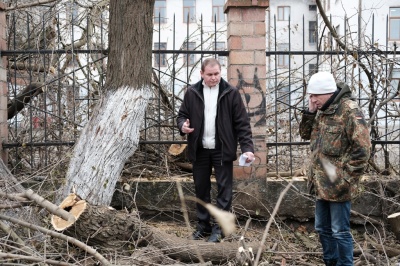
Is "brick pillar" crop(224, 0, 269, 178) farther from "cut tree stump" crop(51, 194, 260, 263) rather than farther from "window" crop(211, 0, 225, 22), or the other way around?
"window" crop(211, 0, 225, 22)

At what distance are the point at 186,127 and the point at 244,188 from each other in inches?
53.8

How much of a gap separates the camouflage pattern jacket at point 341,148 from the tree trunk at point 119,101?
70.1 inches

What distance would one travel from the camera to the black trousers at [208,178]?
5.42 meters

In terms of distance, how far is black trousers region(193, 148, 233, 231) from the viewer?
542 centimetres

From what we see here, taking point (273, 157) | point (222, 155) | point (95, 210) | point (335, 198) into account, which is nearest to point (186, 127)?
point (222, 155)

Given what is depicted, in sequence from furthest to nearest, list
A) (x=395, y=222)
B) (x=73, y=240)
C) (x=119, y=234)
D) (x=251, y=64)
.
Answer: (x=251, y=64), (x=395, y=222), (x=119, y=234), (x=73, y=240)

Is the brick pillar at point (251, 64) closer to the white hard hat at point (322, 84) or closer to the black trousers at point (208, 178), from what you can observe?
the black trousers at point (208, 178)

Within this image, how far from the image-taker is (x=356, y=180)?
4.39m

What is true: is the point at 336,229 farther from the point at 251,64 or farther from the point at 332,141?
the point at 251,64

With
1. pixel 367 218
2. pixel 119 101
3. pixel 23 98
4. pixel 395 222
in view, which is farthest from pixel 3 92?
pixel 395 222

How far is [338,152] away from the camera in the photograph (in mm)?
4445

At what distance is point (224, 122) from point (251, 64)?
1.21m

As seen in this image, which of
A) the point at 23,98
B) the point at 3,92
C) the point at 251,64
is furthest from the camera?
the point at 23,98

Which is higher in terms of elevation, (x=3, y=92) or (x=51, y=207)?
(x=3, y=92)
